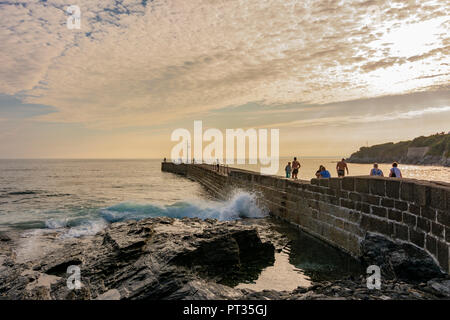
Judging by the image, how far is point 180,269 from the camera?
5.62 meters

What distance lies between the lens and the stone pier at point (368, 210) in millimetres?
5414

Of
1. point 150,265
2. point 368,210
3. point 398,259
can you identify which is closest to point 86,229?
point 150,265

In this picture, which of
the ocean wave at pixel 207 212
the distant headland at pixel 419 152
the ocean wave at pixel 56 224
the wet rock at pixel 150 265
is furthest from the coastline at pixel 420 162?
the ocean wave at pixel 56 224

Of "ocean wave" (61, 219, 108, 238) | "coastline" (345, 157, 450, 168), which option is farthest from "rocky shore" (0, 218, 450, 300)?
"coastline" (345, 157, 450, 168)

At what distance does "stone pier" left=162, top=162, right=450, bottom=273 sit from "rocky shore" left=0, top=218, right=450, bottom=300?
388 mm

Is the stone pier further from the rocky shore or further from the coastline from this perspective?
the coastline

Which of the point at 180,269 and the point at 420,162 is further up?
the point at 180,269

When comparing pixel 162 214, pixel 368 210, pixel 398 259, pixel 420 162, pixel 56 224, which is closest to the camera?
pixel 398 259

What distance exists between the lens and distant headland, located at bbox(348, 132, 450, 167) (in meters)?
84.1

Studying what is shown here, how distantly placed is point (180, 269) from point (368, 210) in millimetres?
4999

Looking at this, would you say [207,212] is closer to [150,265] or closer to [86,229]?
[86,229]

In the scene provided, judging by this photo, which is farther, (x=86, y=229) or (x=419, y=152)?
(x=419, y=152)

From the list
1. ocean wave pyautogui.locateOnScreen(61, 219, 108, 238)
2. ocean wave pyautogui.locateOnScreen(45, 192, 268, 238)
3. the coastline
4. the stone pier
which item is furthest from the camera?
the coastline

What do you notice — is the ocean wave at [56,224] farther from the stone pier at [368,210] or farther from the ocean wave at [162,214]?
the stone pier at [368,210]
